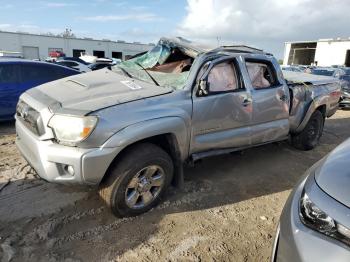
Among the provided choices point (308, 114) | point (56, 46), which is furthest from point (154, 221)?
point (56, 46)

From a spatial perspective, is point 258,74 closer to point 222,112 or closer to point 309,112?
point 222,112

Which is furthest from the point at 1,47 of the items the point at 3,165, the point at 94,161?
the point at 94,161

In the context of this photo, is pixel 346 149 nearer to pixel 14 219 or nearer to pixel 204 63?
pixel 204 63

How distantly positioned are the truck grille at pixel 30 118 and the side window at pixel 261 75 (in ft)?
8.87

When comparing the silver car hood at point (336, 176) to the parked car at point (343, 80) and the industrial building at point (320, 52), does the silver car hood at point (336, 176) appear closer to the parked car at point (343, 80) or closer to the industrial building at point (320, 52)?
the parked car at point (343, 80)

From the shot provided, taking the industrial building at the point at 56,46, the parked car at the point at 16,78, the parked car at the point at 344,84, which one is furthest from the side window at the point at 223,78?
the industrial building at the point at 56,46

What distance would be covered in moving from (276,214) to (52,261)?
2.43 meters

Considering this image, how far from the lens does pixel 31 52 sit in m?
40.0

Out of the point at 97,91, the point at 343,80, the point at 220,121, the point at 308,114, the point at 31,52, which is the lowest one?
the point at 31,52

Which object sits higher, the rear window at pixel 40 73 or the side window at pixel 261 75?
the side window at pixel 261 75

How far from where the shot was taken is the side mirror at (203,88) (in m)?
3.84

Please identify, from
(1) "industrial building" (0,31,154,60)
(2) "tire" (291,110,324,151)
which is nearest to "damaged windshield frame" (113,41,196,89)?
(2) "tire" (291,110,324,151)

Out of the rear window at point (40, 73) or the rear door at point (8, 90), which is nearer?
the rear door at point (8, 90)

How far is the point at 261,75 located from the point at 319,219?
311cm
